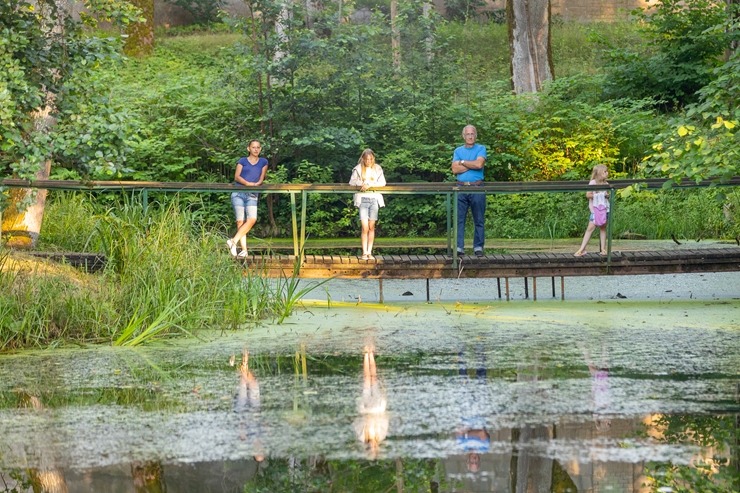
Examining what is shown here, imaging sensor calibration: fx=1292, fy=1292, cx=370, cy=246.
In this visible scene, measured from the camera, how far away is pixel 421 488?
Answer: 539cm

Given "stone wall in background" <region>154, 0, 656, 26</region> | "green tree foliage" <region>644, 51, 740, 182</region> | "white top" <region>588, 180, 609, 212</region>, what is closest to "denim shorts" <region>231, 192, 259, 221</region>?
"white top" <region>588, 180, 609, 212</region>

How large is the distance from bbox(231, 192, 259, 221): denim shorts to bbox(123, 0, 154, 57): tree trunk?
1817 cm

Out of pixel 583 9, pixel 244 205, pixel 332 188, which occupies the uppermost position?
pixel 583 9

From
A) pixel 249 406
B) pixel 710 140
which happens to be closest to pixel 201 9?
pixel 710 140

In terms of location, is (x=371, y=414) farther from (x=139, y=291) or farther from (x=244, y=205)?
(x=244, y=205)

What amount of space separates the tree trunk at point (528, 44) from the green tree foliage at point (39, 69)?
15393mm

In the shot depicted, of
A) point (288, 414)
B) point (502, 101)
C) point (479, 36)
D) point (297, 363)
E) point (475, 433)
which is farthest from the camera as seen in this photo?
point (479, 36)

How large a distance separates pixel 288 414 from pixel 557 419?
1472 millimetres

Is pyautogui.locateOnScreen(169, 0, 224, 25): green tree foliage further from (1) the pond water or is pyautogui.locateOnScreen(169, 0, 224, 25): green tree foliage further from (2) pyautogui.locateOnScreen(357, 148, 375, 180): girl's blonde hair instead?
(1) the pond water

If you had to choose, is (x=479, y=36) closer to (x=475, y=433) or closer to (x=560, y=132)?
(x=560, y=132)

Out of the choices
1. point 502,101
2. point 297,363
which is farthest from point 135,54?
point 297,363

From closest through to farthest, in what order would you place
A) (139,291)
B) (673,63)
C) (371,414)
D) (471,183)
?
(371,414) < (139,291) < (471,183) < (673,63)

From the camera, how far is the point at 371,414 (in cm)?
710

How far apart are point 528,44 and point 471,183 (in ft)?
42.5
